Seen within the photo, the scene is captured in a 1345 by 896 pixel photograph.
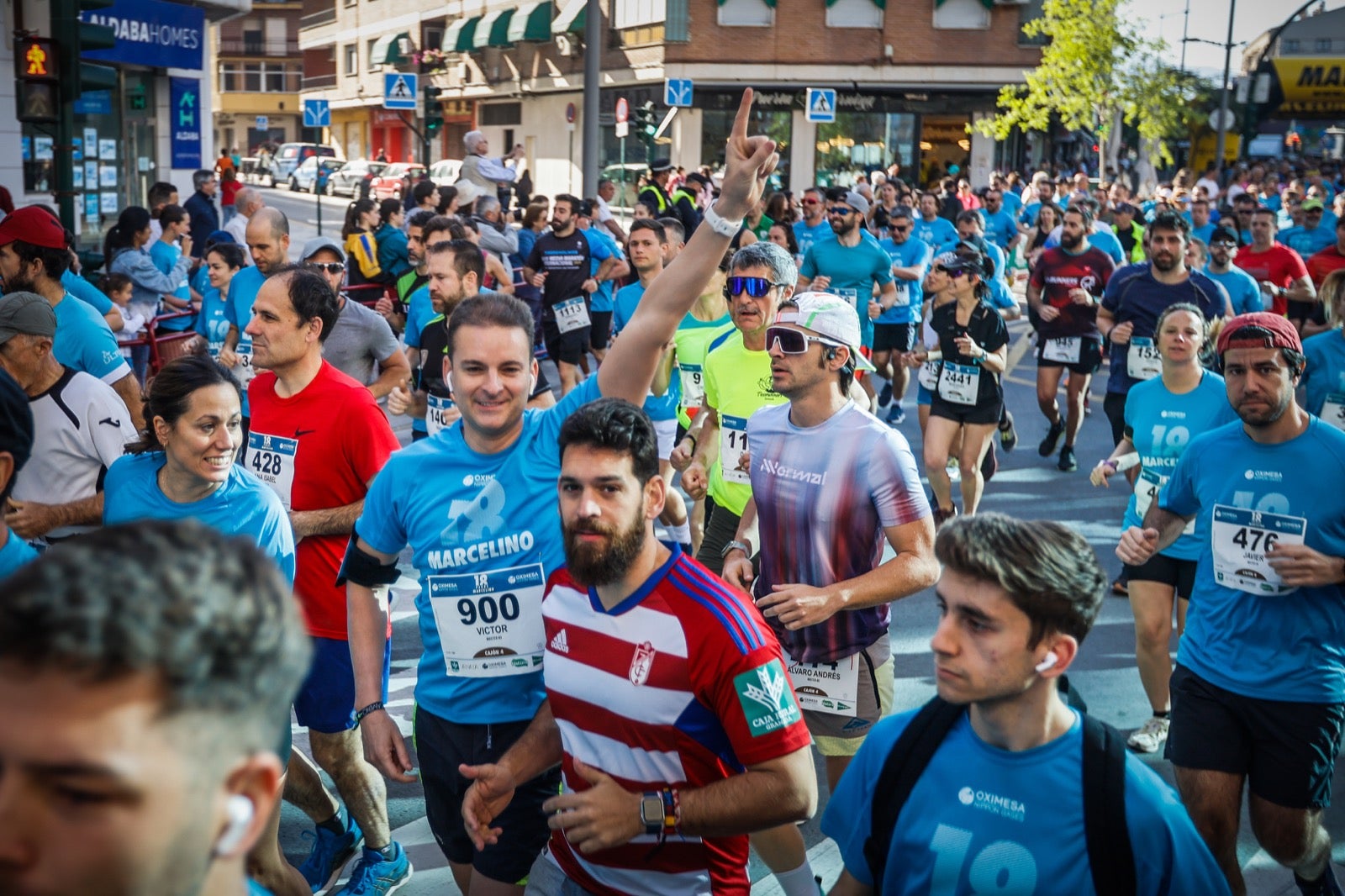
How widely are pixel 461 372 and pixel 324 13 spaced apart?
247 ft

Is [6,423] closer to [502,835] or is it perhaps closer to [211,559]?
[502,835]

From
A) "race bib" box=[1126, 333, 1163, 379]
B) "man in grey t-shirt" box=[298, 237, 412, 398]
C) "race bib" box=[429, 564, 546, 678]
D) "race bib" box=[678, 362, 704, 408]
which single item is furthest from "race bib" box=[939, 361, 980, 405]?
"race bib" box=[429, 564, 546, 678]

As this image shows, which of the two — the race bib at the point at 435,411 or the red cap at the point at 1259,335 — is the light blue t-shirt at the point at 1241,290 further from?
the red cap at the point at 1259,335

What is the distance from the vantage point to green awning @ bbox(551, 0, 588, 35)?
4466cm

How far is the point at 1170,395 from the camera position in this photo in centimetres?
627

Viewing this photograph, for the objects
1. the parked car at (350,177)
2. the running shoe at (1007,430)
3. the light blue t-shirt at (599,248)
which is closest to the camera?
the running shoe at (1007,430)

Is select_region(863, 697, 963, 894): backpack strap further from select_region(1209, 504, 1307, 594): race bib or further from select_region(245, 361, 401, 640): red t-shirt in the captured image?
select_region(245, 361, 401, 640): red t-shirt

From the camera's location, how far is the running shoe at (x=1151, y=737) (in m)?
5.87

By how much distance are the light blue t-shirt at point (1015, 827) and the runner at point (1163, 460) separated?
332 centimetres

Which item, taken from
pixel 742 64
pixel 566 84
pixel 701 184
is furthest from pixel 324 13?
pixel 701 184

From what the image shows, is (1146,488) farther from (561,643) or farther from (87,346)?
(87,346)

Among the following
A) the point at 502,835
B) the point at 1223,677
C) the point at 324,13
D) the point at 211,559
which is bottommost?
the point at 502,835

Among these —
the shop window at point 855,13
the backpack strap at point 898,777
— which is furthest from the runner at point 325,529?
the shop window at point 855,13

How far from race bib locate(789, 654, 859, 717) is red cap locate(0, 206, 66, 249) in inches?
169
